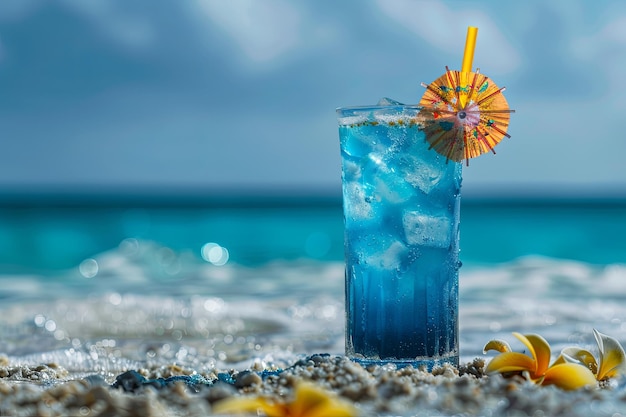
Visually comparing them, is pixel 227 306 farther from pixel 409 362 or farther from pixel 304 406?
pixel 304 406

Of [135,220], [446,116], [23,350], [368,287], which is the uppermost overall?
[135,220]

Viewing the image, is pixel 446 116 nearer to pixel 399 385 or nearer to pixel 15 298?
pixel 399 385

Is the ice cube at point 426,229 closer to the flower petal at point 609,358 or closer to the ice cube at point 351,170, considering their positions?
the ice cube at point 351,170

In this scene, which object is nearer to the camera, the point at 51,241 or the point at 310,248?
the point at 51,241

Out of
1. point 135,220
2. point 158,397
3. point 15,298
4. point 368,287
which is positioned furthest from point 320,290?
point 135,220

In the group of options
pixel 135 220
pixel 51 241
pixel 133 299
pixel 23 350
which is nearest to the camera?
pixel 23 350
